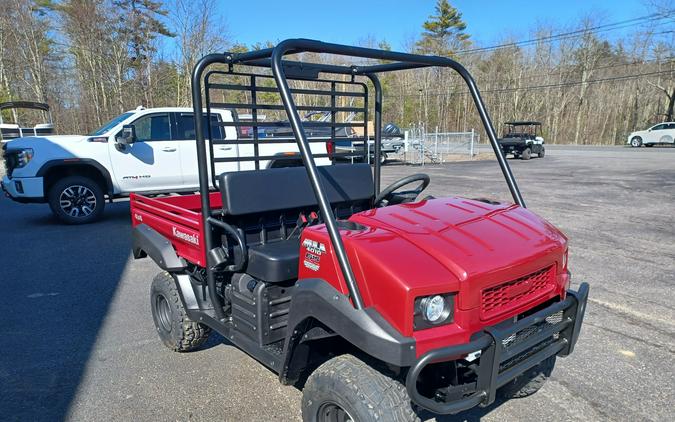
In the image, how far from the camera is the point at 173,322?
3.26m

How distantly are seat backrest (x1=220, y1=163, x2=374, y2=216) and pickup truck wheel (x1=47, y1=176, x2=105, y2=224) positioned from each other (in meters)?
6.41

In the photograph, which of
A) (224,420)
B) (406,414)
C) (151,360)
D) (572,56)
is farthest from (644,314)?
(572,56)

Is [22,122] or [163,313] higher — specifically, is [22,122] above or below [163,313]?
above

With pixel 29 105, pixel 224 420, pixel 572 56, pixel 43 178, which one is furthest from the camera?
pixel 572 56

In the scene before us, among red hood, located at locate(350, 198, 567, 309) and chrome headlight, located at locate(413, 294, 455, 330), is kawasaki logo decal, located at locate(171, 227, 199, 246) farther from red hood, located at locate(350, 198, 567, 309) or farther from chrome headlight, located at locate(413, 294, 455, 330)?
chrome headlight, located at locate(413, 294, 455, 330)

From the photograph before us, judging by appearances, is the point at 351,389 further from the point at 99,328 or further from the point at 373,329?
the point at 99,328

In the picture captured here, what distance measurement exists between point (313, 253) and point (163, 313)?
1974 millimetres

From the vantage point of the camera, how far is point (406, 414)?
5.64 feet

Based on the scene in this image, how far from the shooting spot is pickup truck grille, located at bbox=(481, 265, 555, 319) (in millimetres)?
1898

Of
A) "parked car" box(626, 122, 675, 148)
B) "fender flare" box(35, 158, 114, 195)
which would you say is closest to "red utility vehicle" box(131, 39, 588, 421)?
"fender flare" box(35, 158, 114, 195)

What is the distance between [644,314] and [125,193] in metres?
7.98

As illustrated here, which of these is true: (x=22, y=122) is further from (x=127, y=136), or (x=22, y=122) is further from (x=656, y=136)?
(x=656, y=136)

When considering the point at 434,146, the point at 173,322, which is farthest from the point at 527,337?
the point at 434,146

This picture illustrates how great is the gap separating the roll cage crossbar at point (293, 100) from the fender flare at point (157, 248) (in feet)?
1.59
